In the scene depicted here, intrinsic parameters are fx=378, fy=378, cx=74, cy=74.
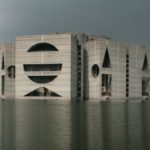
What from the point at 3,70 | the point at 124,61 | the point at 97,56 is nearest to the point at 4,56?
the point at 3,70

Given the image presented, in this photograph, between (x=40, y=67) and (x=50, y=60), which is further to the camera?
(x=40, y=67)

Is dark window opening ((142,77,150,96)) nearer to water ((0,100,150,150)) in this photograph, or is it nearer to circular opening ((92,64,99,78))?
circular opening ((92,64,99,78))

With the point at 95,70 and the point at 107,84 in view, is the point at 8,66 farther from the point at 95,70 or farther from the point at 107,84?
the point at 107,84

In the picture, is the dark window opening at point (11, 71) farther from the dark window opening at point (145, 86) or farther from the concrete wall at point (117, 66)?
the dark window opening at point (145, 86)

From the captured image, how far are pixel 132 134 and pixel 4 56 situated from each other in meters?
100

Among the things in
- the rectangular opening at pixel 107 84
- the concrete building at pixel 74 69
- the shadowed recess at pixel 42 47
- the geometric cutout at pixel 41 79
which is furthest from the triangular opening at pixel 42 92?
the rectangular opening at pixel 107 84

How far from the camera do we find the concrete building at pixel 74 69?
4601 inches

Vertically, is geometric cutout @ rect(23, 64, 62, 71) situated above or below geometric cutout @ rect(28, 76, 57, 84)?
above

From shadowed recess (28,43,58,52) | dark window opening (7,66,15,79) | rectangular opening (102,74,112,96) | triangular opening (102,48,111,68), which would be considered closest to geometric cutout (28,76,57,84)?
shadowed recess (28,43,58,52)

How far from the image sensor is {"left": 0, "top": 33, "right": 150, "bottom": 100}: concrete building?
383 feet

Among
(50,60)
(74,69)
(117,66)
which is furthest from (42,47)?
(117,66)

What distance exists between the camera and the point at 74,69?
396 ft

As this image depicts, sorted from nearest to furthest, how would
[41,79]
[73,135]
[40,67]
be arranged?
[73,135], [40,67], [41,79]

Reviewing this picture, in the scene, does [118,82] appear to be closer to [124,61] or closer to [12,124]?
[124,61]
